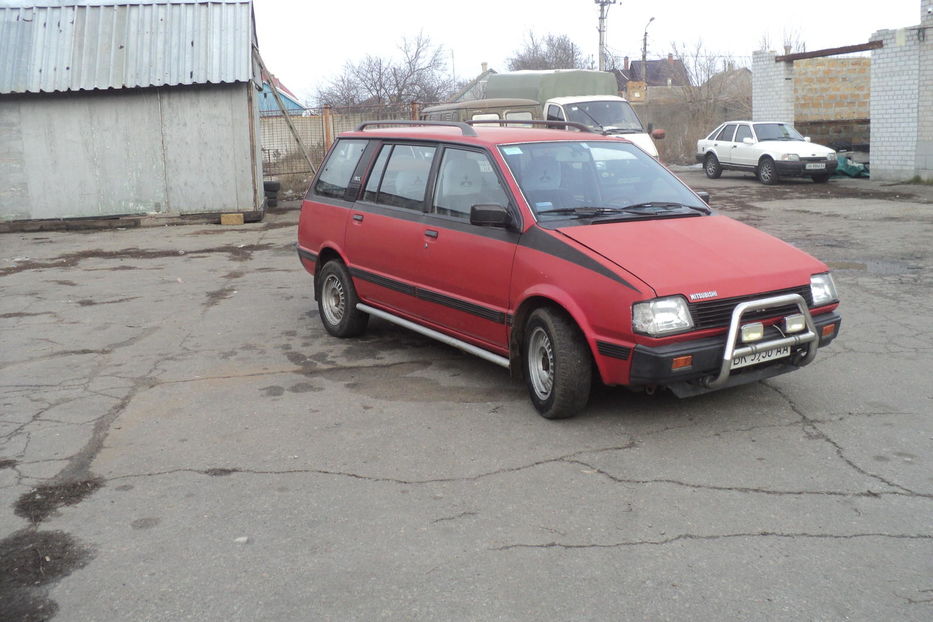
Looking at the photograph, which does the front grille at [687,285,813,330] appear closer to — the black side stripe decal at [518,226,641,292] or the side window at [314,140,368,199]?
the black side stripe decal at [518,226,641,292]

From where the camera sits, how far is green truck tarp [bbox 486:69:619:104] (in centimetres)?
2195

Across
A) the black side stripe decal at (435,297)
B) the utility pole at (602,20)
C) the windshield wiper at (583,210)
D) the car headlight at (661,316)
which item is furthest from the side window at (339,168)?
the utility pole at (602,20)

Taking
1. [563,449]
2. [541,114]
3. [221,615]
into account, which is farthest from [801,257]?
[541,114]

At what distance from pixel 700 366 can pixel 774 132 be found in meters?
20.2

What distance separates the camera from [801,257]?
5488 mm

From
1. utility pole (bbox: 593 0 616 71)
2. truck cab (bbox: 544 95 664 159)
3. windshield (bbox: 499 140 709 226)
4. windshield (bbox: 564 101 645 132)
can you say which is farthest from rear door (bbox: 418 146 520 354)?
utility pole (bbox: 593 0 616 71)

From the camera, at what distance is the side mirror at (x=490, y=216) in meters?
5.62

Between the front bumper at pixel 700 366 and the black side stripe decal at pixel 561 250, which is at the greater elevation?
the black side stripe decal at pixel 561 250

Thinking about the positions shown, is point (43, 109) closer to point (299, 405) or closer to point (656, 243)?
point (299, 405)

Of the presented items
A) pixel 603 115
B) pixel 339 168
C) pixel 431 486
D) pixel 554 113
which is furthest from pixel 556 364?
pixel 554 113

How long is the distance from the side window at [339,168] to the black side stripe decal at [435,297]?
0.81 meters

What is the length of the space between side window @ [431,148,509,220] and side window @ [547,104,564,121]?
12912 millimetres

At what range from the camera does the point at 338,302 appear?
7.73 m

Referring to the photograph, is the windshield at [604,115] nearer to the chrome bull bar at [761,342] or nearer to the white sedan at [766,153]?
the white sedan at [766,153]
